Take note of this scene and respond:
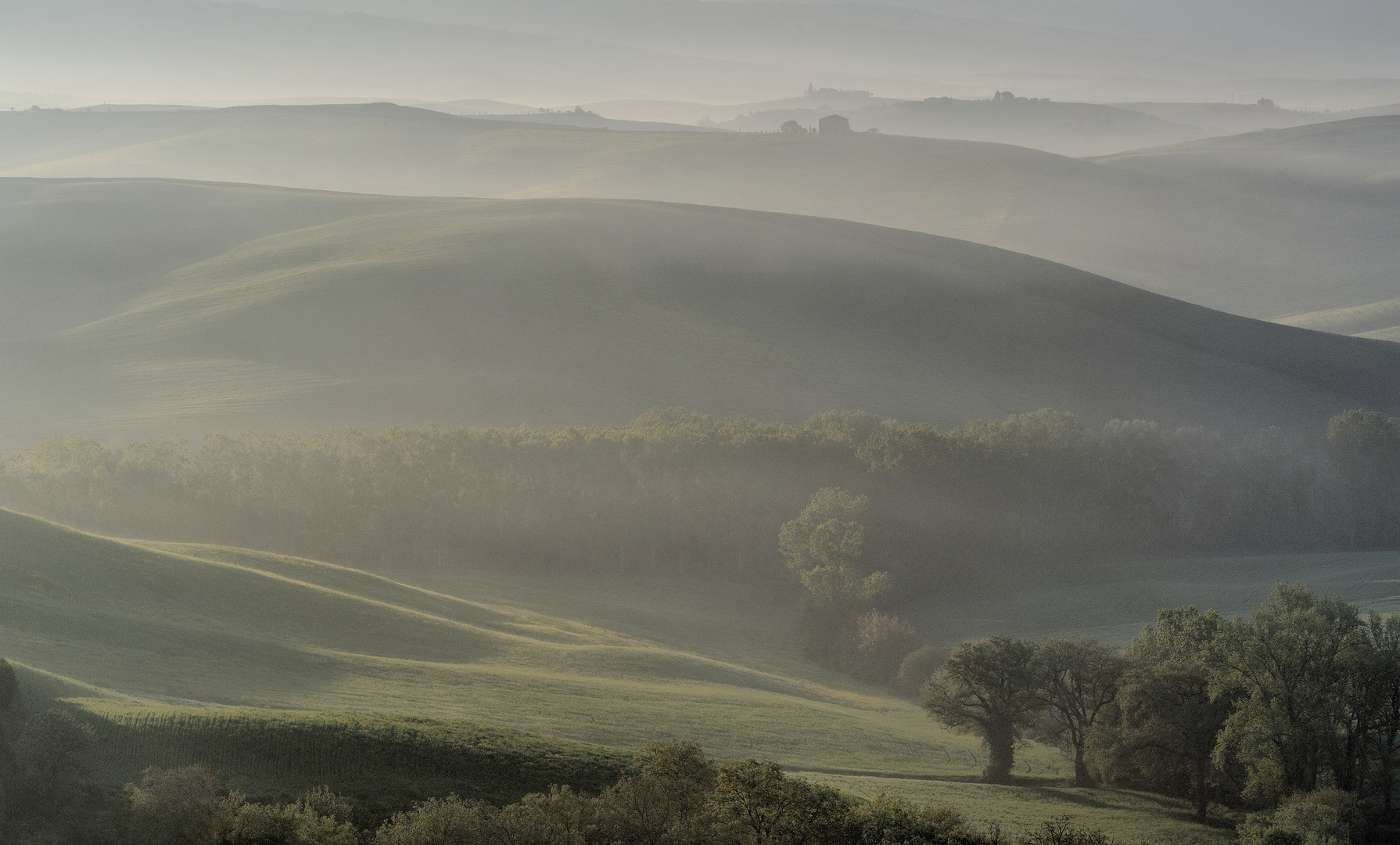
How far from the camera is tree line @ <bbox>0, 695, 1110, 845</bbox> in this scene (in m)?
22.9

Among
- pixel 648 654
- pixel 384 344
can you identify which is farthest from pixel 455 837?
pixel 384 344

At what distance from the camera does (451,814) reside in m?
23.7

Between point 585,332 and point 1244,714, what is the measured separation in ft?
261

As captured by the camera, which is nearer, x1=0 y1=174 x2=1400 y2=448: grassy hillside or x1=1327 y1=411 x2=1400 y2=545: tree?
x1=1327 y1=411 x2=1400 y2=545: tree

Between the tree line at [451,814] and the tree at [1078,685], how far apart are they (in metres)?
15.4

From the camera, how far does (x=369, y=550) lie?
67.1 metres

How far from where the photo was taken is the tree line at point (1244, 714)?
35.4m

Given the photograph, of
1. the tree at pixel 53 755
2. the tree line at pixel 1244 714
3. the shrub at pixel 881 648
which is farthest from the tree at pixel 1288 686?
the tree at pixel 53 755

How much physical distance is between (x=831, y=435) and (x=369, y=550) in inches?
1361

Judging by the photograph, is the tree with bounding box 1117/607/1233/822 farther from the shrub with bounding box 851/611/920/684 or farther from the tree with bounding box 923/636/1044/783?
the shrub with bounding box 851/611/920/684

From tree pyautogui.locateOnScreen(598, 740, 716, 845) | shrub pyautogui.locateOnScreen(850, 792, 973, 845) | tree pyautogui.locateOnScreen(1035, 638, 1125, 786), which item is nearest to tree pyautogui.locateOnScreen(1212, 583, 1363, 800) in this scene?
tree pyautogui.locateOnScreen(1035, 638, 1125, 786)

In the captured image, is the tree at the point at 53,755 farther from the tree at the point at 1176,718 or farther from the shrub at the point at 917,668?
the shrub at the point at 917,668

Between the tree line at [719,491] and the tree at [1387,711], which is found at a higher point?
the tree line at [719,491]

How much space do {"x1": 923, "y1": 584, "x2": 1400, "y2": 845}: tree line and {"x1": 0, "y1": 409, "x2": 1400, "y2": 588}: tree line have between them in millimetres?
23805
